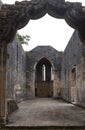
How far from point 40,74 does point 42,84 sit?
3.71 feet

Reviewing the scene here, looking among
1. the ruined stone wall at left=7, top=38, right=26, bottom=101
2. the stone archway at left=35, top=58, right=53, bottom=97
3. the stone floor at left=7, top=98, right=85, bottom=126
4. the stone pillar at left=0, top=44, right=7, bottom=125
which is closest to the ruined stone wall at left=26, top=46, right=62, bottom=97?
the stone archway at left=35, top=58, right=53, bottom=97

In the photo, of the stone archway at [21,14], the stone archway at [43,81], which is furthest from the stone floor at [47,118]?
the stone archway at [43,81]

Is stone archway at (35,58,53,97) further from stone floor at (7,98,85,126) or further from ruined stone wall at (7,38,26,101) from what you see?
stone floor at (7,98,85,126)

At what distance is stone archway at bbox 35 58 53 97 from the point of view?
30.8m

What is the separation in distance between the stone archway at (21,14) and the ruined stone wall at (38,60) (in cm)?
1879

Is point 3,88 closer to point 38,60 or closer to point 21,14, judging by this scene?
point 21,14

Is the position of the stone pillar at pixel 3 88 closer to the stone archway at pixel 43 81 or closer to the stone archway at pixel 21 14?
the stone archway at pixel 21 14

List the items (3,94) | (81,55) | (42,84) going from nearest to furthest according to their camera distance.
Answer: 1. (3,94)
2. (81,55)
3. (42,84)

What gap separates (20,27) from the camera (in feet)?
25.5

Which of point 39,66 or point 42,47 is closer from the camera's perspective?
point 42,47

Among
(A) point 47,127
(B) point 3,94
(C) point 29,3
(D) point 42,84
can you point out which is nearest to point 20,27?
(C) point 29,3

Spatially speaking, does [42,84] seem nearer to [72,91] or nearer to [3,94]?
[72,91]

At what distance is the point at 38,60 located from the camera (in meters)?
27.2

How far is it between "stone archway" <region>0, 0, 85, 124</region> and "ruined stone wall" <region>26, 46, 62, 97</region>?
1879 cm
